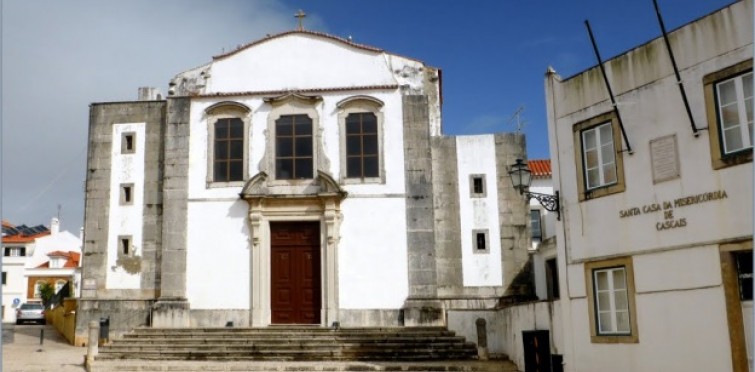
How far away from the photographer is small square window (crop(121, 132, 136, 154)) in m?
21.4

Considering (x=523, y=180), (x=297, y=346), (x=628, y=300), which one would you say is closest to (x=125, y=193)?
(x=297, y=346)

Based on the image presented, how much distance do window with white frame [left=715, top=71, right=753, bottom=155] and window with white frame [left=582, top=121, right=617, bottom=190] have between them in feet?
6.83

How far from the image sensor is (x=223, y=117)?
69.5ft

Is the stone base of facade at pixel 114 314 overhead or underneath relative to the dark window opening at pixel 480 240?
underneath

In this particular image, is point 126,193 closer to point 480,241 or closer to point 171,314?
point 171,314

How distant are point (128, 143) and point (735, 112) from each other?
1593 centimetres

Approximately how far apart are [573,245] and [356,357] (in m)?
6.04

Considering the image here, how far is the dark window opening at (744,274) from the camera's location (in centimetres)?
1022

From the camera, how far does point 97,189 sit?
21.1m

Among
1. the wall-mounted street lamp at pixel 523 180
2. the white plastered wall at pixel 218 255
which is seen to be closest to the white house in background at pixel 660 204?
the wall-mounted street lamp at pixel 523 180

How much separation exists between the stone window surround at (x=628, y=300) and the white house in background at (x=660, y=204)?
0.06 ft

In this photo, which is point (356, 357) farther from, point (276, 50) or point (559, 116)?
point (276, 50)

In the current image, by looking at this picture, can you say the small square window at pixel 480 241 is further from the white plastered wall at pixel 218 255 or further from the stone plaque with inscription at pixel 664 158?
the stone plaque with inscription at pixel 664 158

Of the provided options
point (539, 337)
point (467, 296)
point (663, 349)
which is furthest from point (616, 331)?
point (467, 296)
